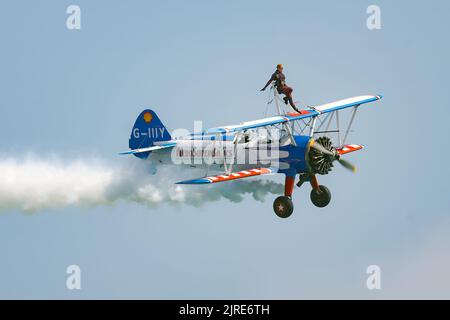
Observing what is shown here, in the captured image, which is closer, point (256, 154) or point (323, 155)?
point (323, 155)

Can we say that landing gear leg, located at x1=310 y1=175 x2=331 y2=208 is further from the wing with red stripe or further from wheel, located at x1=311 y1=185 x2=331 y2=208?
the wing with red stripe

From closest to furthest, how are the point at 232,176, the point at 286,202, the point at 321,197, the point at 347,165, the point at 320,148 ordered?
the point at 232,176, the point at 320,148, the point at 286,202, the point at 347,165, the point at 321,197

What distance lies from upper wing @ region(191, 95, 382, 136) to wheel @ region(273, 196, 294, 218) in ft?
8.23

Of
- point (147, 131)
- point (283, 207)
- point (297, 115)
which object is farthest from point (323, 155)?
point (147, 131)

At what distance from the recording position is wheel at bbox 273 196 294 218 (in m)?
50.4

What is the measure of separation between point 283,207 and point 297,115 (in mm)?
2860

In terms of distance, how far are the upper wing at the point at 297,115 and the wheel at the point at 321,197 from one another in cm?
244

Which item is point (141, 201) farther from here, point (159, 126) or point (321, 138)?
point (321, 138)

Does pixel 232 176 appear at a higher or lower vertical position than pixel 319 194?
higher

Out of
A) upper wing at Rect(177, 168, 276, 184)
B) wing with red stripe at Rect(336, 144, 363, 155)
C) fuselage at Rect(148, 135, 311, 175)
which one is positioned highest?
wing with red stripe at Rect(336, 144, 363, 155)

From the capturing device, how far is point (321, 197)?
51594 millimetres

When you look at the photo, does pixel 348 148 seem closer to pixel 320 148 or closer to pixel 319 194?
pixel 319 194

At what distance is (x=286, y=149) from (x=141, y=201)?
18.7ft

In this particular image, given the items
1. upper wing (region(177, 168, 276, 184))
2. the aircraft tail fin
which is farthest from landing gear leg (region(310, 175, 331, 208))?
the aircraft tail fin
